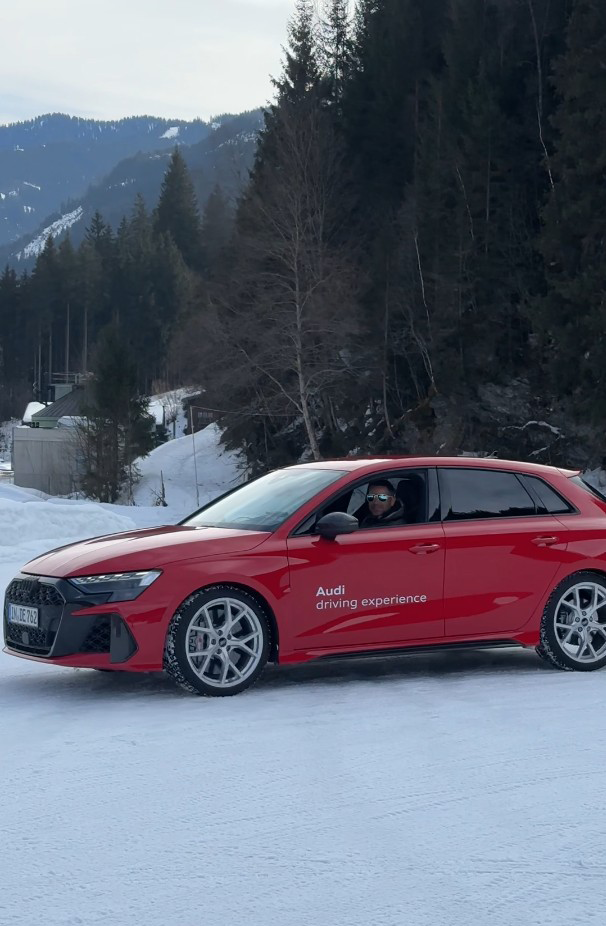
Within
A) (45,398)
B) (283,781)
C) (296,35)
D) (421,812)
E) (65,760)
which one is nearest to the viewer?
(421,812)

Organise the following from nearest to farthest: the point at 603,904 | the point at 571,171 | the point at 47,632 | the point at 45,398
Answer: the point at 603,904
the point at 47,632
the point at 571,171
the point at 45,398

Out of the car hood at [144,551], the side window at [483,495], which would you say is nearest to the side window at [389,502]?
the side window at [483,495]

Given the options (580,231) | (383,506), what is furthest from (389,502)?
(580,231)

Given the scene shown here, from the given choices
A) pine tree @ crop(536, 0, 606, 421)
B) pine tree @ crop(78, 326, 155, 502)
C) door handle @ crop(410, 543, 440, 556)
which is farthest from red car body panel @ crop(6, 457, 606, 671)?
pine tree @ crop(78, 326, 155, 502)

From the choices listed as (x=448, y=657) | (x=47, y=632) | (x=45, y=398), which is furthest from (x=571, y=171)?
(x=45, y=398)

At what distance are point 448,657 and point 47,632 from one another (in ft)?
10.8

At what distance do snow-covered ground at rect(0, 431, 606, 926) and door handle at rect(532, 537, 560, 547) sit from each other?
2.93 ft

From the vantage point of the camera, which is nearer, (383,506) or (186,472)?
(383,506)

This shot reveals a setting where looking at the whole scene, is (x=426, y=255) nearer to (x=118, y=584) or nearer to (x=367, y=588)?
(x=367, y=588)

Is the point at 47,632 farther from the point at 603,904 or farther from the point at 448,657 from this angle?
the point at 603,904

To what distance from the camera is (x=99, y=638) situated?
7.41 m

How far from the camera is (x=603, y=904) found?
4082 mm

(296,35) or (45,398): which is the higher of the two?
(296,35)

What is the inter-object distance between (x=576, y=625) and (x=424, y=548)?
1350mm
